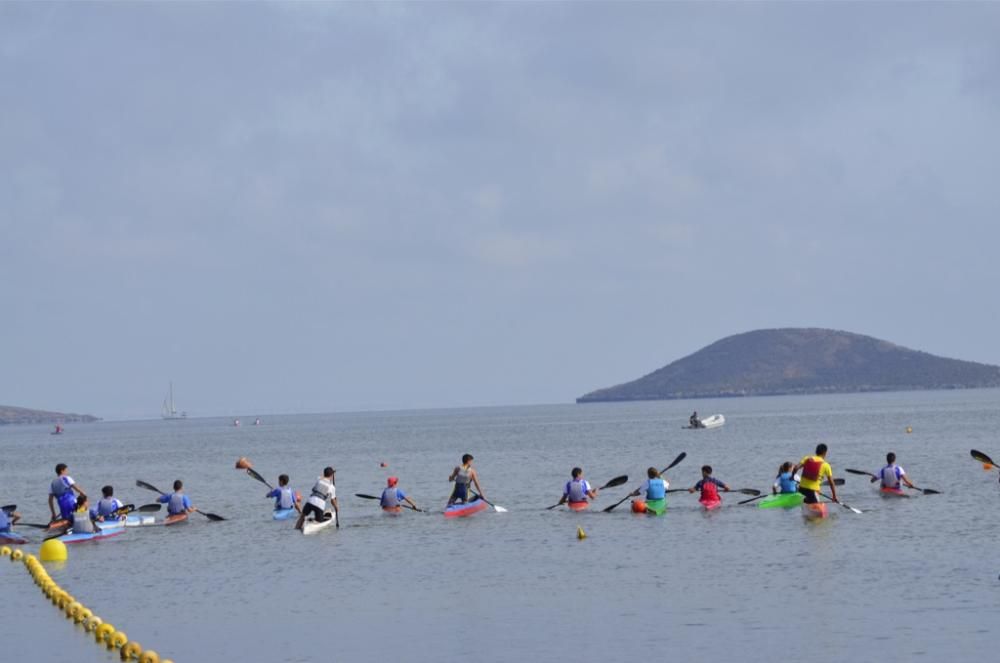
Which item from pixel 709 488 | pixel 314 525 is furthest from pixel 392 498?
pixel 709 488

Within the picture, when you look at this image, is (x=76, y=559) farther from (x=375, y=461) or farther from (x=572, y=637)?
(x=375, y=461)

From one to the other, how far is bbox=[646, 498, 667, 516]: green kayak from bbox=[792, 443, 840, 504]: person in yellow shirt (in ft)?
14.6

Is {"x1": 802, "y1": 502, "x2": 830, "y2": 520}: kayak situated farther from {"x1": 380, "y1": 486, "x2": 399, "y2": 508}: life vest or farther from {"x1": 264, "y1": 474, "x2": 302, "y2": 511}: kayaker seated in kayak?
{"x1": 264, "y1": 474, "x2": 302, "y2": 511}: kayaker seated in kayak

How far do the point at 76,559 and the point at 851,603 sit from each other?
63.2ft

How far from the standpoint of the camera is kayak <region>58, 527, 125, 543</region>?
35375mm

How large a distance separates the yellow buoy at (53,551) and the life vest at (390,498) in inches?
410

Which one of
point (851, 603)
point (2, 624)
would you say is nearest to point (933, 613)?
point (851, 603)

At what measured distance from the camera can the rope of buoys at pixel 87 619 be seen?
65.2ft

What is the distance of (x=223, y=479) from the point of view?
71.2 metres

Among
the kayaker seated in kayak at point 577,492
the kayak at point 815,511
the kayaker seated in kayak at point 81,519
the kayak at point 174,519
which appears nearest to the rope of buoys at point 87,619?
the kayaker seated in kayak at point 81,519

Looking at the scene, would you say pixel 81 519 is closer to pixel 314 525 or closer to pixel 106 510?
pixel 106 510

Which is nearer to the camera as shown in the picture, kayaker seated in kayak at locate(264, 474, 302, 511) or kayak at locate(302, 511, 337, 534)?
kayak at locate(302, 511, 337, 534)

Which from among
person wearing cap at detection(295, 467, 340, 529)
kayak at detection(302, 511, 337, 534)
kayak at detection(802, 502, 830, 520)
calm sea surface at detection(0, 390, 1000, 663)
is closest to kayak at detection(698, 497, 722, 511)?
calm sea surface at detection(0, 390, 1000, 663)

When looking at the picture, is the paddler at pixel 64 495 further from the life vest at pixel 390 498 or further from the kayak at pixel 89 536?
the life vest at pixel 390 498
